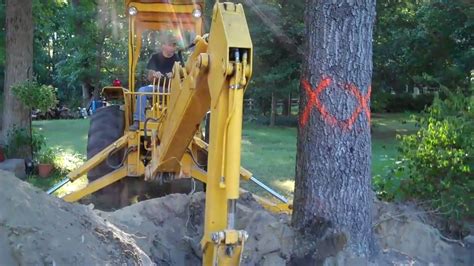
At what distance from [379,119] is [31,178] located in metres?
17.6

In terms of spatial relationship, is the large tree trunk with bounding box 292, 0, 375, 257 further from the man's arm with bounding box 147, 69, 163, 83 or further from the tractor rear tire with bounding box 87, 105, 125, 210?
the tractor rear tire with bounding box 87, 105, 125, 210

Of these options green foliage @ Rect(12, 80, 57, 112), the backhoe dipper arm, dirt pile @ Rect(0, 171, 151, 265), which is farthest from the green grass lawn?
dirt pile @ Rect(0, 171, 151, 265)

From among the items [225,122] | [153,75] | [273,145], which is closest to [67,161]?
[153,75]

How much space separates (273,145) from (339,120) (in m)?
11.0

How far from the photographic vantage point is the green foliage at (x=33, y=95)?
10.4m

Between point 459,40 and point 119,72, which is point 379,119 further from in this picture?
point 119,72

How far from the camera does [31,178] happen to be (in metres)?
10.2

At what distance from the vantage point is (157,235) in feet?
17.5

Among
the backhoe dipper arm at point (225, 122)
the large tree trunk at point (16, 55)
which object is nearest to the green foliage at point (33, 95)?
the large tree trunk at point (16, 55)

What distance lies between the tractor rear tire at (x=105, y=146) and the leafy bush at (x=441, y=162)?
3.21 metres

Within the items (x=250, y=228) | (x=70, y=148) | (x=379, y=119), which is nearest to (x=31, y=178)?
(x=70, y=148)

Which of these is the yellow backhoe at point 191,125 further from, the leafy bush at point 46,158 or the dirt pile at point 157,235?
the leafy bush at point 46,158

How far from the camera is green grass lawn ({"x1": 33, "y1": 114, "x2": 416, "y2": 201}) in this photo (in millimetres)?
10398

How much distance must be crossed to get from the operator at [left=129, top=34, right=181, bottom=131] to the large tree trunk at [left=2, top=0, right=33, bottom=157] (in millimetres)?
4453
